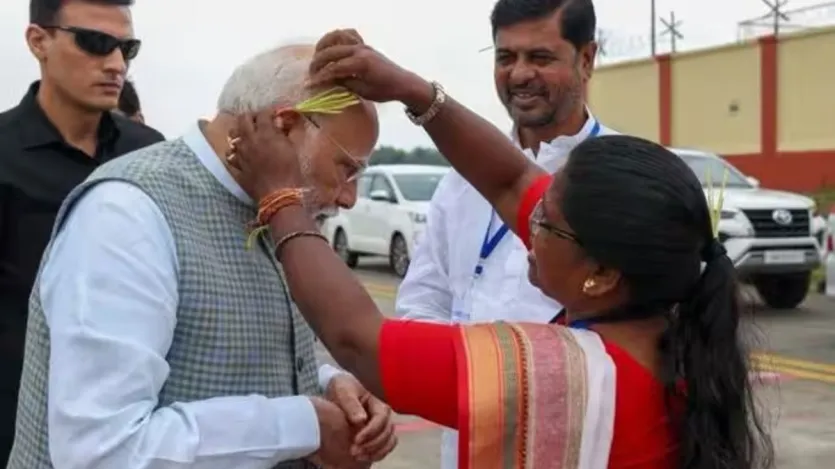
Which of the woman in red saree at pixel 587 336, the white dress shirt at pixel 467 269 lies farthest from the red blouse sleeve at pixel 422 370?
the white dress shirt at pixel 467 269

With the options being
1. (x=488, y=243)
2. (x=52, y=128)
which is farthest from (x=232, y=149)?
(x=52, y=128)

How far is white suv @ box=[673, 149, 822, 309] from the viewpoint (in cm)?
1144

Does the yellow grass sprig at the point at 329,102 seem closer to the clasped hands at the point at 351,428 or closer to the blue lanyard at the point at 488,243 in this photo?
the clasped hands at the point at 351,428

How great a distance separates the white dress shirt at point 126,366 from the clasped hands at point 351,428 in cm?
7

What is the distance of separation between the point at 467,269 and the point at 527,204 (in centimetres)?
53

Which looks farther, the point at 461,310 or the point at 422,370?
the point at 461,310

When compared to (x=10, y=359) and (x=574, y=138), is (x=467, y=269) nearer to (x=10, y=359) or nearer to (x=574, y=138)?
(x=574, y=138)

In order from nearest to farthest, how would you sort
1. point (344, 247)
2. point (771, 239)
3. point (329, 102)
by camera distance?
point (329, 102)
point (771, 239)
point (344, 247)

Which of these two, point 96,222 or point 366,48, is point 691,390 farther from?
point 96,222

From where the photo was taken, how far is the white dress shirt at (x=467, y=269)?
2740 millimetres

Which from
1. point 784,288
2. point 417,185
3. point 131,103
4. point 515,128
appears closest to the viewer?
point 515,128

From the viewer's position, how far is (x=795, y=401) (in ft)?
24.4

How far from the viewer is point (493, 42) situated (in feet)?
10.2

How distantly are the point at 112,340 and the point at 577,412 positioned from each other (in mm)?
715
